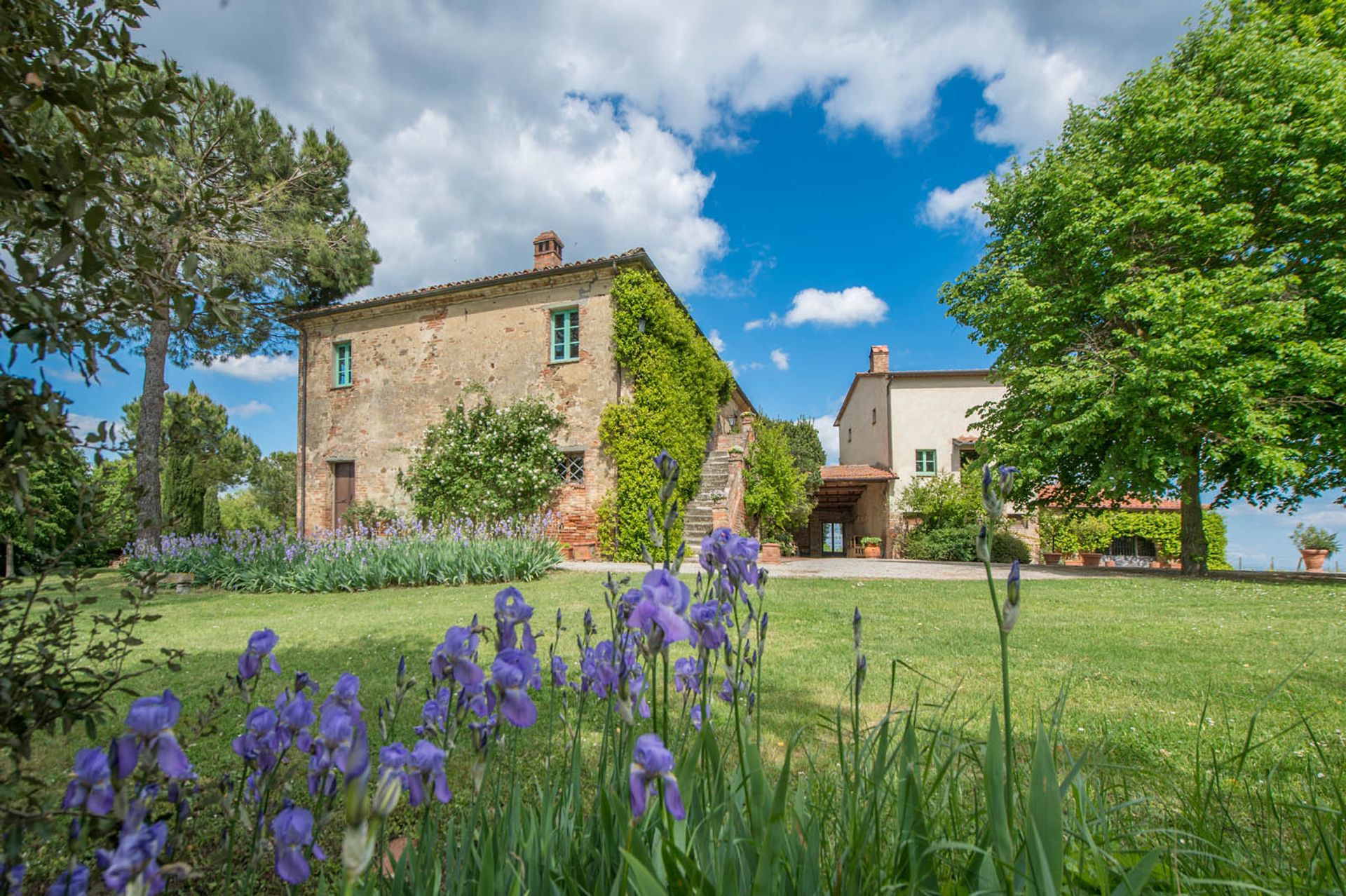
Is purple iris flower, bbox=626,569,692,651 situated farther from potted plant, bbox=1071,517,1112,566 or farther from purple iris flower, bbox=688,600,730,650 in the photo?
potted plant, bbox=1071,517,1112,566

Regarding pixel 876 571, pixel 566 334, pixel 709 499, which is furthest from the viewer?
pixel 709 499

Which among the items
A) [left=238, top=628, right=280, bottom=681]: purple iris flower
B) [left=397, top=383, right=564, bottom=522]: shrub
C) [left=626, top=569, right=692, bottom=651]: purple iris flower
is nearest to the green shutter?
[left=397, top=383, right=564, bottom=522]: shrub

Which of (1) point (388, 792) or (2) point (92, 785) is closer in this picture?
(1) point (388, 792)

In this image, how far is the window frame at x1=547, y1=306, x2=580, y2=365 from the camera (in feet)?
44.6

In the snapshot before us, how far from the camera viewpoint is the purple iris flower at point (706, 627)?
1031mm

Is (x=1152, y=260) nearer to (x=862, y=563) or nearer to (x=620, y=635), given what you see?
(x=862, y=563)

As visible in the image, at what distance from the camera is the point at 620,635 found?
4.40 feet

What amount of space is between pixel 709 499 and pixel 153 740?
561 inches

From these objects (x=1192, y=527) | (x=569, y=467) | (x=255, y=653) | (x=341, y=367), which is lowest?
(x=1192, y=527)

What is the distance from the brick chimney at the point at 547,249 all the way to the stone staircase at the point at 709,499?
6.54 m

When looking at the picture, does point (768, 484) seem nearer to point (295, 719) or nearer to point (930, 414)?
point (930, 414)

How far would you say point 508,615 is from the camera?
38.2 inches

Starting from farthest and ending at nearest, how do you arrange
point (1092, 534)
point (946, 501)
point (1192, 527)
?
1. point (1092, 534)
2. point (946, 501)
3. point (1192, 527)

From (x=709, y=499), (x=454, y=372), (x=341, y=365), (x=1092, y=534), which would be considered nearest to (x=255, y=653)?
(x=709, y=499)
